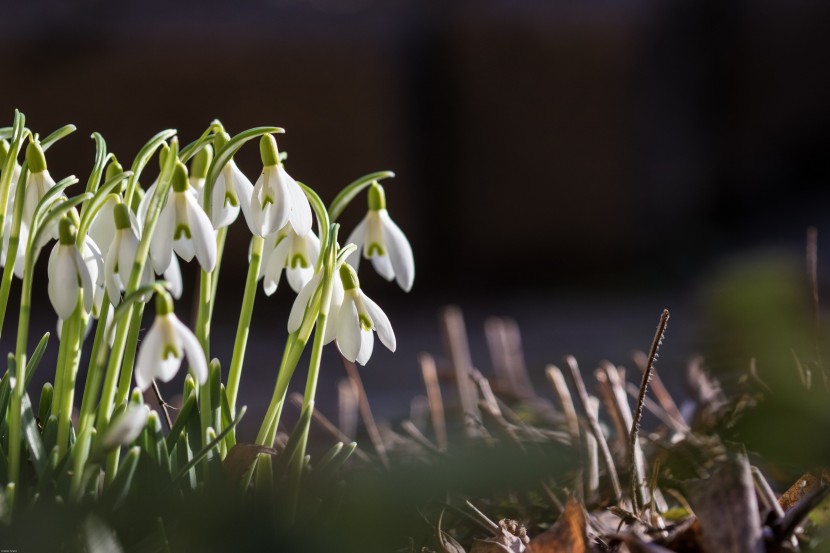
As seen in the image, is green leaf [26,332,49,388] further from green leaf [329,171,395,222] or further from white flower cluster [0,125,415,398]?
green leaf [329,171,395,222]

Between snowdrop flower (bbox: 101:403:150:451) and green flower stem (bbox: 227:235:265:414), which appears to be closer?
snowdrop flower (bbox: 101:403:150:451)

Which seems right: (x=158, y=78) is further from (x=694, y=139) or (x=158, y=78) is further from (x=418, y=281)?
(x=694, y=139)

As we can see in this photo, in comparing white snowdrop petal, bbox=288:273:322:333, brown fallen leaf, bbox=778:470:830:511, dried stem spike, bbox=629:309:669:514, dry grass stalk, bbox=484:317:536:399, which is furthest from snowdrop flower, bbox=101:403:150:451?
dry grass stalk, bbox=484:317:536:399

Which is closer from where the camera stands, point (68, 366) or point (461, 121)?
point (68, 366)

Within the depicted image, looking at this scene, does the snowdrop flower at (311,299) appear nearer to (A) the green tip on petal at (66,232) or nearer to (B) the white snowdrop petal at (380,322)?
(B) the white snowdrop petal at (380,322)

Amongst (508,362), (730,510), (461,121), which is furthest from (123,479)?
(461,121)

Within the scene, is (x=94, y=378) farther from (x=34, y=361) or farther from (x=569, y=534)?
(x=569, y=534)

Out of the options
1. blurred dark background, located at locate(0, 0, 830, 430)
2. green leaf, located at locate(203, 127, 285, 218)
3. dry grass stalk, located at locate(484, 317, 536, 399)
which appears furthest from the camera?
blurred dark background, located at locate(0, 0, 830, 430)
